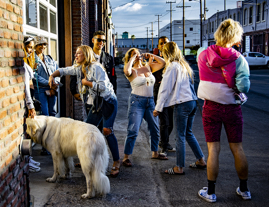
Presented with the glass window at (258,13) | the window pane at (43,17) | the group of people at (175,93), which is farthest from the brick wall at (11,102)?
the glass window at (258,13)

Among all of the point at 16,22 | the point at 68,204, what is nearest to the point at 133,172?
the point at 68,204

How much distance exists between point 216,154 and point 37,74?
350 cm

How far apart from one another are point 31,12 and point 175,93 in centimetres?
315

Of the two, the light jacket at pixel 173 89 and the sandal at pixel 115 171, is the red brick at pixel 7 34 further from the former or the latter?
the sandal at pixel 115 171

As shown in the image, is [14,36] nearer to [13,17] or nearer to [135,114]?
[13,17]

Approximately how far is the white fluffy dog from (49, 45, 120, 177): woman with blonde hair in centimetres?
58

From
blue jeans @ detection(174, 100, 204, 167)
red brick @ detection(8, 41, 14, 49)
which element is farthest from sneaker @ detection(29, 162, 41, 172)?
red brick @ detection(8, 41, 14, 49)

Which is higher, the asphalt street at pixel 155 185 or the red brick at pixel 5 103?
the red brick at pixel 5 103

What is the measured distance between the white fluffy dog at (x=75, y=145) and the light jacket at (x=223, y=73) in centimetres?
149

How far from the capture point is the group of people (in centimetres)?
378

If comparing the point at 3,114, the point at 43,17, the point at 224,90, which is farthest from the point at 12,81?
the point at 43,17

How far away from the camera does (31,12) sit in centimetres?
584

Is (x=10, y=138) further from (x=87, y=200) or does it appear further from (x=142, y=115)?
(x=142, y=115)

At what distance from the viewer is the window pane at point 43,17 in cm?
635
